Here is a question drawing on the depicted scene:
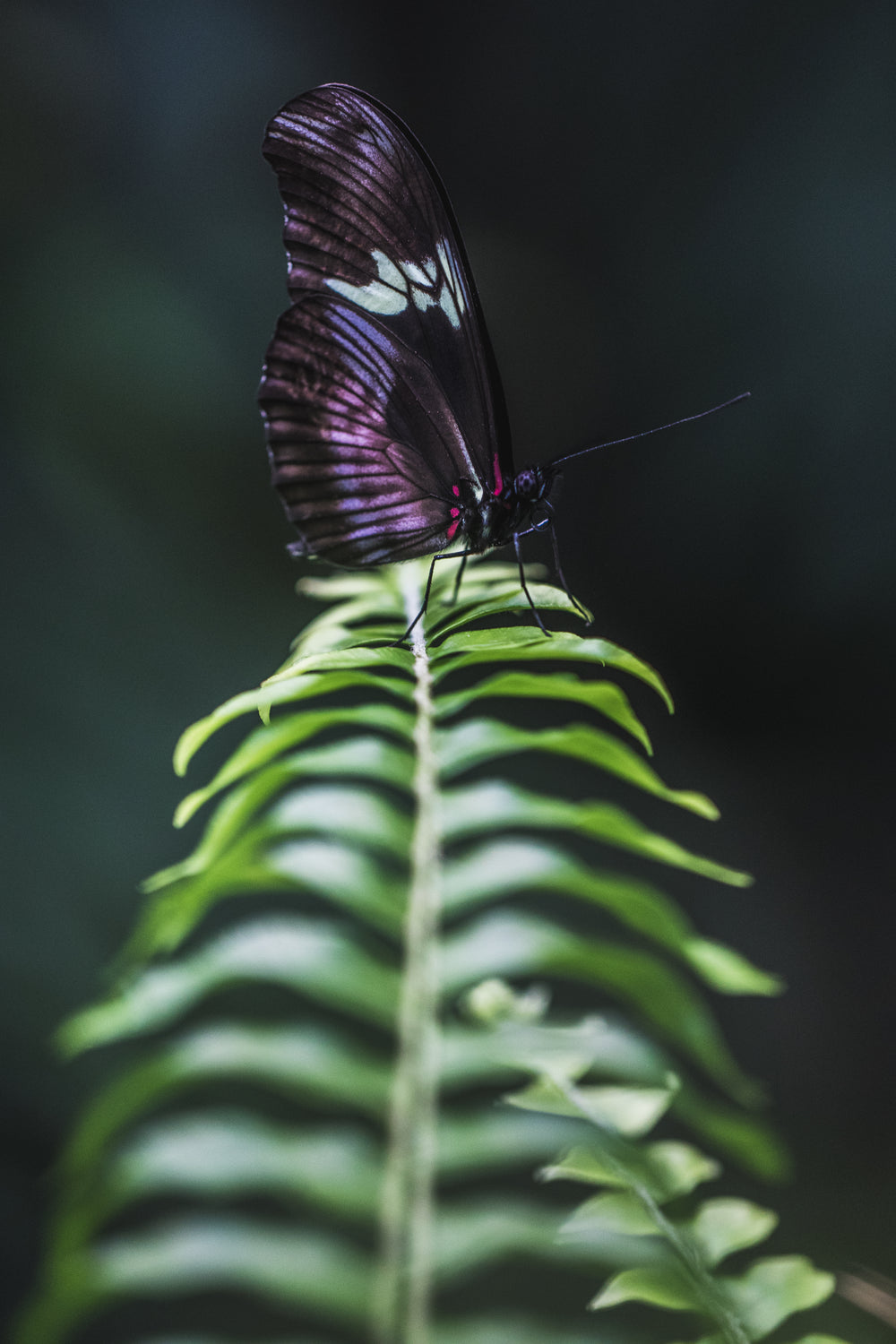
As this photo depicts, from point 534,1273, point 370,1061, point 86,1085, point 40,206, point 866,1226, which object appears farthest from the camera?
point 40,206

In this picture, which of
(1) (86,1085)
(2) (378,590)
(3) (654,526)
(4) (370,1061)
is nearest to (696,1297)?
(4) (370,1061)

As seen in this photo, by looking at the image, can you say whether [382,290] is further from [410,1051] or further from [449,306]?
[410,1051]

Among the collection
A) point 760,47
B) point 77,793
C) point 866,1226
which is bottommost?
point 866,1226

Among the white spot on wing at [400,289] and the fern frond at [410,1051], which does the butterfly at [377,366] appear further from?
the fern frond at [410,1051]

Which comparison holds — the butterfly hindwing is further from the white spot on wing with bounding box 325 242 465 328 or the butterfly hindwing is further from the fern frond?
the fern frond

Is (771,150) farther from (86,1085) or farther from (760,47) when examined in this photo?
(86,1085)

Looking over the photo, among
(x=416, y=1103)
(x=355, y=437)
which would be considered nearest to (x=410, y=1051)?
(x=416, y=1103)
